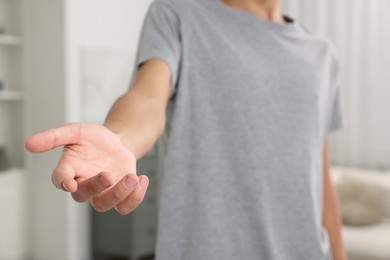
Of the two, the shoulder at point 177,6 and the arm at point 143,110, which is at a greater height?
the shoulder at point 177,6

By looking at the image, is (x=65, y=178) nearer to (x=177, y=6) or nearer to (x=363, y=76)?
(x=177, y=6)

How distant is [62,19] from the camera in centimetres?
427

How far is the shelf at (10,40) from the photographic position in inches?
173

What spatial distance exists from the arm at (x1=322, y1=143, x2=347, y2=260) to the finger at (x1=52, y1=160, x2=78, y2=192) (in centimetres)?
93

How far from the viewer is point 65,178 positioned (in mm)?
521

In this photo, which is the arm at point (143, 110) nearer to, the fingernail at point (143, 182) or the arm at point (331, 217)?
the fingernail at point (143, 182)

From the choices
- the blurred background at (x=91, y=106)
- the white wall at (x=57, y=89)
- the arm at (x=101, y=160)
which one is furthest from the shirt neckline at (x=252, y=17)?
the white wall at (x=57, y=89)

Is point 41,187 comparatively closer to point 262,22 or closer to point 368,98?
point 368,98

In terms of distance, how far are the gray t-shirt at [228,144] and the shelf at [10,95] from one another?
3.64 metres

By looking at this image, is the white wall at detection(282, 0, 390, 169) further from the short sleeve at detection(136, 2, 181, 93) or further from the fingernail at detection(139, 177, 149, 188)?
the fingernail at detection(139, 177, 149, 188)

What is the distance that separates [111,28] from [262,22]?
12.0ft

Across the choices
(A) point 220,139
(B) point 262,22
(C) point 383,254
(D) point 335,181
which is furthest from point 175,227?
(D) point 335,181

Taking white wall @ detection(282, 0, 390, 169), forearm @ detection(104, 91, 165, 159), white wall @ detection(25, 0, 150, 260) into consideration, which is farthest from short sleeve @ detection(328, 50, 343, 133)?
white wall @ detection(282, 0, 390, 169)

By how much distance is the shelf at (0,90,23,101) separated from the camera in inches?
174
